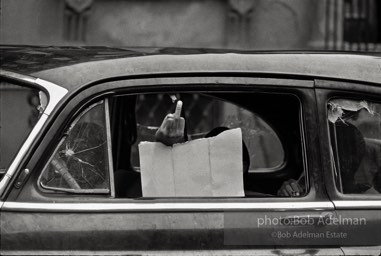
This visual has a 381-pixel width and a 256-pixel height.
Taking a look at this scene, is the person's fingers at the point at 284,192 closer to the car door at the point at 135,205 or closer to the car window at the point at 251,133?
the car door at the point at 135,205

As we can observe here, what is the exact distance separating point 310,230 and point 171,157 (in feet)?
2.16

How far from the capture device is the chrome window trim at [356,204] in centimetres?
324

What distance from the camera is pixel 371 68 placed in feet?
11.4

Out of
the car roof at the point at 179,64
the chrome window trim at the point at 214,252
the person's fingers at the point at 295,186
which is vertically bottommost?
the chrome window trim at the point at 214,252

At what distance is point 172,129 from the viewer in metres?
3.26

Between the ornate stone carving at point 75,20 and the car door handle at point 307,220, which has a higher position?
the ornate stone carving at point 75,20

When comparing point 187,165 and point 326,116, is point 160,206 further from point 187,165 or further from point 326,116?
point 326,116

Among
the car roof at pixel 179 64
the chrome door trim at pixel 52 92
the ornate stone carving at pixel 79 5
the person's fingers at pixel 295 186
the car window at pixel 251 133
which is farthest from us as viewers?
the ornate stone carving at pixel 79 5

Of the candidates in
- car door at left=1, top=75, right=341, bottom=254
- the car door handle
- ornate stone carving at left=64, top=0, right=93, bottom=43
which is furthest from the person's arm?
ornate stone carving at left=64, top=0, right=93, bottom=43

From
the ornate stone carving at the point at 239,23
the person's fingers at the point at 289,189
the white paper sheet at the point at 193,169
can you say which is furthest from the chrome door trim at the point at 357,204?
the ornate stone carving at the point at 239,23

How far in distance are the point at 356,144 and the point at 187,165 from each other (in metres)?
0.77

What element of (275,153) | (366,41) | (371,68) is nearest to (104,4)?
(366,41)

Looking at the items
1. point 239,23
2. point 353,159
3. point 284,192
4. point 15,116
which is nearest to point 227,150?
point 284,192

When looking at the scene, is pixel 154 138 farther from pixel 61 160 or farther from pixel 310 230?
pixel 310 230
